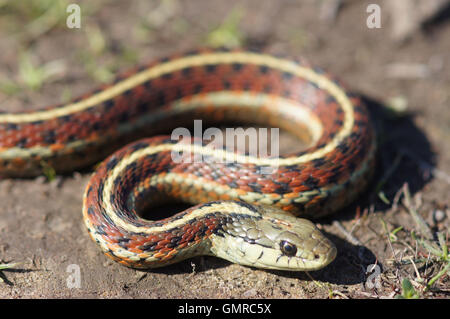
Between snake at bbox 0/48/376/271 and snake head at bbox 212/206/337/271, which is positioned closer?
snake head at bbox 212/206/337/271

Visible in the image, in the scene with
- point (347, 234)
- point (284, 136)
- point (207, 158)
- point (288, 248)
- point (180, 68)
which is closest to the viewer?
point (288, 248)

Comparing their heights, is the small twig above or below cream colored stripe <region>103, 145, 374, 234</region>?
below

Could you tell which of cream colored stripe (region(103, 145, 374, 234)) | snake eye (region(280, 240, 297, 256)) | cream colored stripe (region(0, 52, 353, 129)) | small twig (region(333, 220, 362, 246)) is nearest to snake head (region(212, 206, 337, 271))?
snake eye (region(280, 240, 297, 256))

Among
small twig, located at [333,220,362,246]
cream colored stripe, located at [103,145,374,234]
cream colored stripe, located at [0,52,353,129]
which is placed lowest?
small twig, located at [333,220,362,246]

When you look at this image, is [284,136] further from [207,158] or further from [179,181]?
[179,181]

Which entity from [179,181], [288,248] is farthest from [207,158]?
[288,248]

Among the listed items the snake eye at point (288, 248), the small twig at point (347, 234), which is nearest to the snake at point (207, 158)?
the snake eye at point (288, 248)

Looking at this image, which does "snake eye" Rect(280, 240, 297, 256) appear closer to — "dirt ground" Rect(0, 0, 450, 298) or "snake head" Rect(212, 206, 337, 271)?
"snake head" Rect(212, 206, 337, 271)

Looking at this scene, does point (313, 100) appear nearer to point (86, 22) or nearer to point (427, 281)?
point (427, 281)
